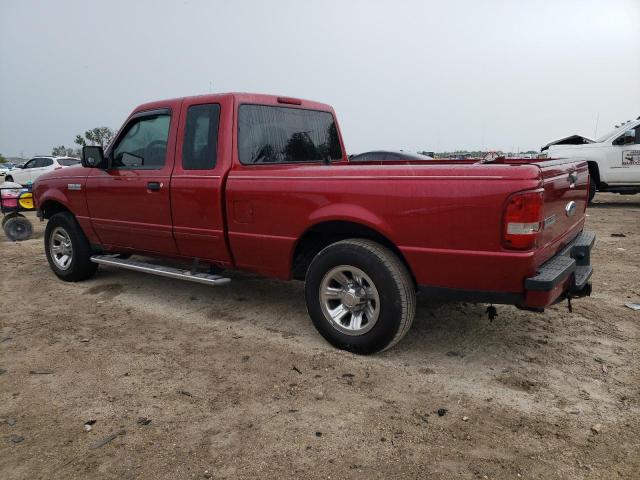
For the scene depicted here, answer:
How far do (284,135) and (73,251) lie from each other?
9.54 feet

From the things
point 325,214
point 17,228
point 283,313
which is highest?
point 325,214

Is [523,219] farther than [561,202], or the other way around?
[561,202]

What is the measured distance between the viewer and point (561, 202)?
324 centimetres

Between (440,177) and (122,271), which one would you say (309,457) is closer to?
(440,177)

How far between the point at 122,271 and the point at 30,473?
13.4 ft

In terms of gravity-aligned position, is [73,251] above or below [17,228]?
above

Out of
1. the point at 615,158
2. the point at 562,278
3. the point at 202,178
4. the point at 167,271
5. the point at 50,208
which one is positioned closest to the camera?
the point at 562,278

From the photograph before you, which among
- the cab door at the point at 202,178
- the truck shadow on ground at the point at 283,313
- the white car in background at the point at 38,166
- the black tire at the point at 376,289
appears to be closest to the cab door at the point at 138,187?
the cab door at the point at 202,178

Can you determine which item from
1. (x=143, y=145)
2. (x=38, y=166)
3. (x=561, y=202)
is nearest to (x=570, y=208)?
(x=561, y=202)

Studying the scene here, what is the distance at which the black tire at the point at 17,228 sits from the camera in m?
Answer: 8.41

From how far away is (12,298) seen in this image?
200 inches

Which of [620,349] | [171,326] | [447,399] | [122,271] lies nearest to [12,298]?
[122,271]

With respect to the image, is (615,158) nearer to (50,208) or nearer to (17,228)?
(50,208)

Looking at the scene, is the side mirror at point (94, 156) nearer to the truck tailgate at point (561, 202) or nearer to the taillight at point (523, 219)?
the taillight at point (523, 219)
